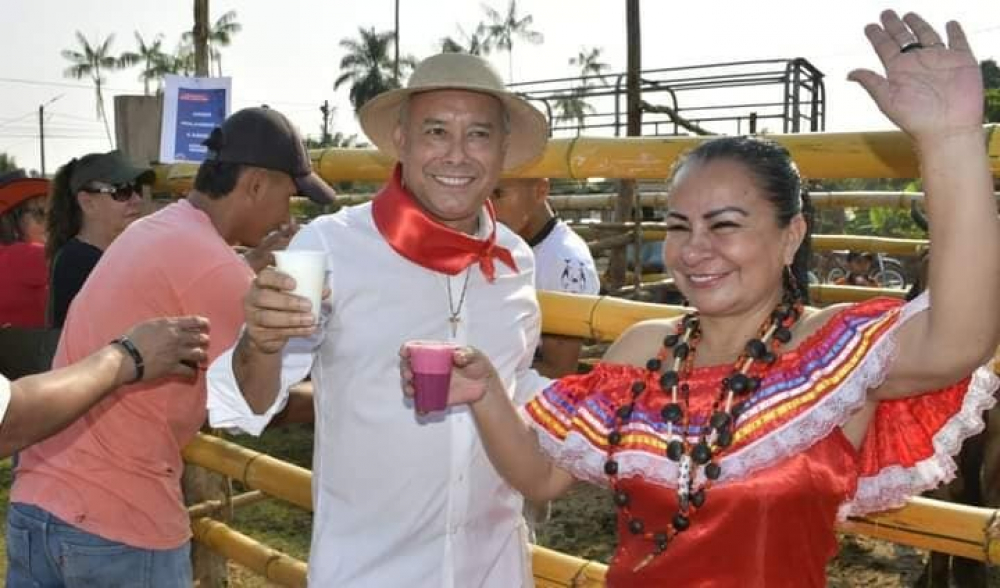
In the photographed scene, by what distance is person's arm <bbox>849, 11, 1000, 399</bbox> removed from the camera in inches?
56.4

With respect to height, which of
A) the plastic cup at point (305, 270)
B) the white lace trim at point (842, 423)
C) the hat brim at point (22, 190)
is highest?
the hat brim at point (22, 190)

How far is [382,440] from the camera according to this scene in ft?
7.13

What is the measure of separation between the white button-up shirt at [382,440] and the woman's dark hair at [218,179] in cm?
75

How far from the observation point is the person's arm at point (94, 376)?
194 cm

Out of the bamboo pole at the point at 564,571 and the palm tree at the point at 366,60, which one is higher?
the palm tree at the point at 366,60

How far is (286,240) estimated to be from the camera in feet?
10.2

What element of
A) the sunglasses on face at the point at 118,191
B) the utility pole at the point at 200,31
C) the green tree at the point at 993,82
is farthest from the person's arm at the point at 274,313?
the green tree at the point at 993,82

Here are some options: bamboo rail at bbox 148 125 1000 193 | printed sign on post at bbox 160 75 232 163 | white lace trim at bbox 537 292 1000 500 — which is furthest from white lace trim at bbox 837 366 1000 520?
printed sign on post at bbox 160 75 232 163

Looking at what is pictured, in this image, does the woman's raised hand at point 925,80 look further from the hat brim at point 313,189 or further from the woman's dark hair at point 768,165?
the hat brim at point 313,189

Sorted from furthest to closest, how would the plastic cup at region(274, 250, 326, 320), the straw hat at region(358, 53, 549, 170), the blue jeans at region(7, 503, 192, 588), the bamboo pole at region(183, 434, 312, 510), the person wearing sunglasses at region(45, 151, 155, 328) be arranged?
the person wearing sunglasses at region(45, 151, 155, 328) → the bamboo pole at region(183, 434, 312, 510) → the blue jeans at region(7, 503, 192, 588) → the straw hat at region(358, 53, 549, 170) → the plastic cup at region(274, 250, 326, 320)

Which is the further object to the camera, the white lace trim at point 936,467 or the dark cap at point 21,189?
the dark cap at point 21,189

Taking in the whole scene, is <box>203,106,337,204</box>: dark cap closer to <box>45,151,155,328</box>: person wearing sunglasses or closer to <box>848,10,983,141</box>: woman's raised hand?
<box>45,151,155,328</box>: person wearing sunglasses

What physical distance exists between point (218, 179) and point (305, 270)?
1.22 metres

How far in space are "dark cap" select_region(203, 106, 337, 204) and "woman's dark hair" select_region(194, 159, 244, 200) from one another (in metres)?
0.02
